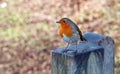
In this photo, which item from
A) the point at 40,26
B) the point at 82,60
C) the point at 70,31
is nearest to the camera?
the point at 82,60

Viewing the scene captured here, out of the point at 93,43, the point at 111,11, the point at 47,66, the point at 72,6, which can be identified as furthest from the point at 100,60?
the point at 72,6

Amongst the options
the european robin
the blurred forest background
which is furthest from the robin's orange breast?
the blurred forest background

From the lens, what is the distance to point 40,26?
4984mm

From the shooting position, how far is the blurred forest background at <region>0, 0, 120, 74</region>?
171 inches

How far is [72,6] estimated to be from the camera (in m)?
5.35

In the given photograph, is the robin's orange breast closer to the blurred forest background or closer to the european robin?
the european robin

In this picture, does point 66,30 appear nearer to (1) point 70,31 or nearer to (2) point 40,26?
(1) point 70,31

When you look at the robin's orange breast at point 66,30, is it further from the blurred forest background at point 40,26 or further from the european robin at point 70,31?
Result: the blurred forest background at point 40,26

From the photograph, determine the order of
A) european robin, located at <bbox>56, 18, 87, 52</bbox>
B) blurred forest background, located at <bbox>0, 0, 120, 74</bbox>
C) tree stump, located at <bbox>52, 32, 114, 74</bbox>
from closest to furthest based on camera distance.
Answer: tree stump, located at <bbox>52, 32, 114, 74</bbox> < european robin, located at <bbox>56, 18, 87, 52</bbox> < blurred forest background, located at <bbox>0, 0, 120, 74</bbox>

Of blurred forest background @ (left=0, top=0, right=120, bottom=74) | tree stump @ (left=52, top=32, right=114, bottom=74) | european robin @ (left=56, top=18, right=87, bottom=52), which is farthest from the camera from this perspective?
blurred forest background @ (left=0, top=0, right=120, bottom=74)

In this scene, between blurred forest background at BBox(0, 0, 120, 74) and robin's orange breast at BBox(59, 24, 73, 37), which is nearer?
robin's orange breast at BBox(59, 24, 73, 37)

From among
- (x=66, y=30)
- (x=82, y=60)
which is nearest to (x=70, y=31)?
(x=66, y=30)

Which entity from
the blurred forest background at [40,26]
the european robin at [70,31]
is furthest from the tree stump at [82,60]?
the blurred forest background at [40,26]

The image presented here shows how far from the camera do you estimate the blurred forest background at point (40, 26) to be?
4339mm
